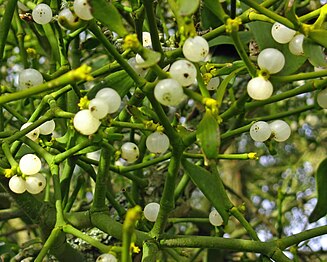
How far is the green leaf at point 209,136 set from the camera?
21.3 inches

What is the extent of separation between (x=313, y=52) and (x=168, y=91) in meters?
0.17

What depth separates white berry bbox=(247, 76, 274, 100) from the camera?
622 millimetres

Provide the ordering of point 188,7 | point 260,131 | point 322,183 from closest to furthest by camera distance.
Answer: point 188,7 → point 260,131 → point 322,183

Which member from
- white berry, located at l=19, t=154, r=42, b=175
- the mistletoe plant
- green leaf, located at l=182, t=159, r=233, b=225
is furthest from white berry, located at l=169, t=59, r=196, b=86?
white berry, located at l=19, t=154, r=42, b=175

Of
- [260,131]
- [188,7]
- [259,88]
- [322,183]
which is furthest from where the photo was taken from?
[322,183]

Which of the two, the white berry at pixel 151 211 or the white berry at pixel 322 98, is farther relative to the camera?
the white berry at pixel 151 211

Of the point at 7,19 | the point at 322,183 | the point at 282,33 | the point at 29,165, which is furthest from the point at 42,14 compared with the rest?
the point at 322,183

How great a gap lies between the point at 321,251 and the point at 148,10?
41.8 inches

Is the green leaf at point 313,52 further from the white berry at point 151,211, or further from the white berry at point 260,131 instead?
the white berry at point 151,211

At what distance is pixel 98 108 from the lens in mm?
601

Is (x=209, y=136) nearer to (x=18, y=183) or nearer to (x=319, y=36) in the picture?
(x=319, y=36)

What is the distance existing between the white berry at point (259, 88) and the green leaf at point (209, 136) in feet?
0.26

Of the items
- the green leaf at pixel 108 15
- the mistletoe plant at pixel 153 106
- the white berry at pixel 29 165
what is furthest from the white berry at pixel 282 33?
the white berry at pixel 29 165

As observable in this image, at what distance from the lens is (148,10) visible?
58 cm
